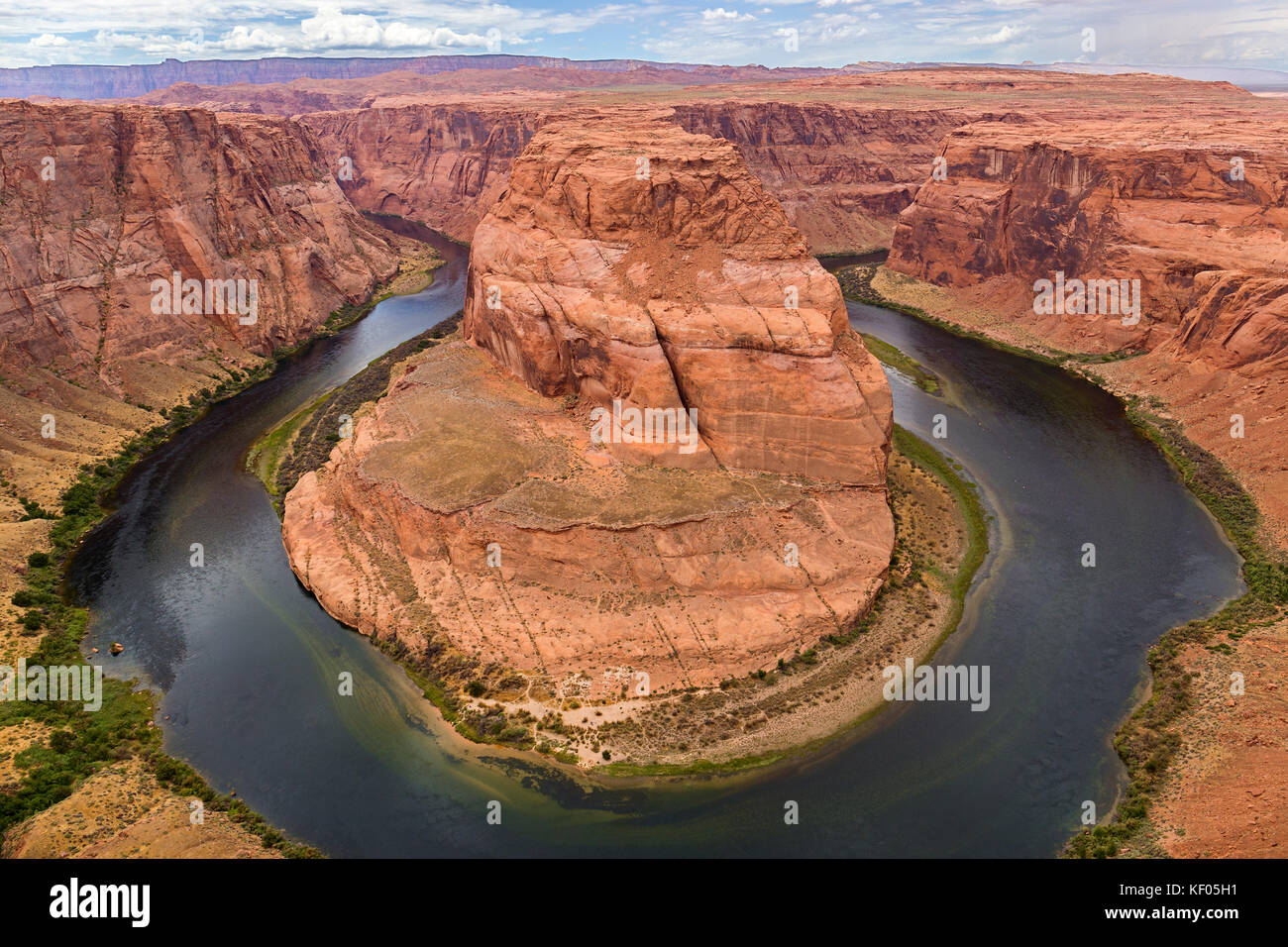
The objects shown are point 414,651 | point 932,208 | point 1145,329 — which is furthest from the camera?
point 932,208

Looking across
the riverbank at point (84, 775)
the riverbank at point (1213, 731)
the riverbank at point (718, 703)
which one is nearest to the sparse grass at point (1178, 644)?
the riverbank at point (1213, 731)

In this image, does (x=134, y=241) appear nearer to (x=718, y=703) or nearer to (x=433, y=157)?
(x=718, y=703)

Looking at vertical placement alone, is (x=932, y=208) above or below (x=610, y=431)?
above

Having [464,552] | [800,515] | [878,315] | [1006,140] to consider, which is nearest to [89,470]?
[464,552]

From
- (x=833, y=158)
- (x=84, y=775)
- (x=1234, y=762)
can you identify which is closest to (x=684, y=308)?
(x=1234, y=762)

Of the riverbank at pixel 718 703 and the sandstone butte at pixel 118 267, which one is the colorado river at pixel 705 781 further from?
the sandstone butte at pixel 118 267

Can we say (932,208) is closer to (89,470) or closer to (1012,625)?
(1012,625)

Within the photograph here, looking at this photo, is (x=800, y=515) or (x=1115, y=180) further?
(x=1115, y=180)
